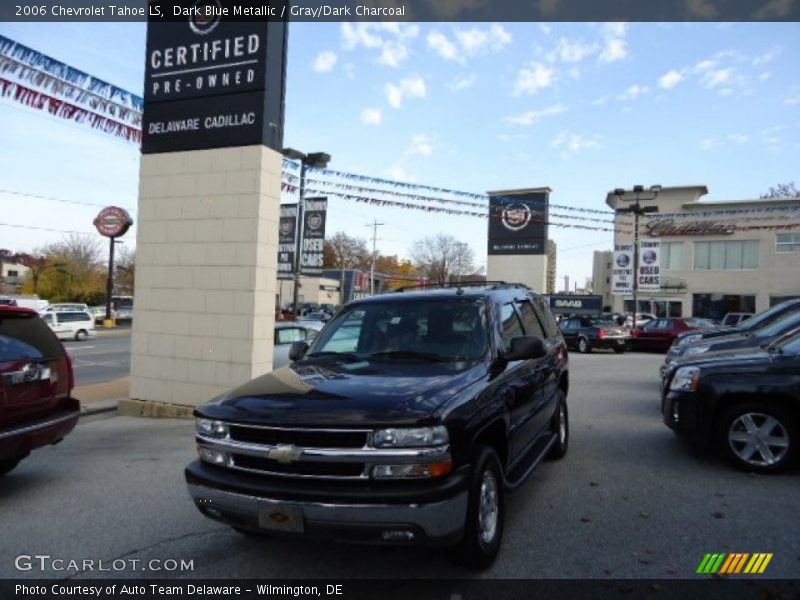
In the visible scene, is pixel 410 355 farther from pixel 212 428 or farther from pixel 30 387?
pixel 30 387

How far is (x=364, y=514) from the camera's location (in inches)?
120

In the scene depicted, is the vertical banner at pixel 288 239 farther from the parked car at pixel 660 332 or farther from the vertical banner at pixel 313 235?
the parked car at pixel 660 332

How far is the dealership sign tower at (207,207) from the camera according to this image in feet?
28.5

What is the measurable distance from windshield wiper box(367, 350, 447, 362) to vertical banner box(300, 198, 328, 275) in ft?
40.8

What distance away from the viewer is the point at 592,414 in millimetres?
8789

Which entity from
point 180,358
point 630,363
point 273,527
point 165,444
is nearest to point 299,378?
point 273,527

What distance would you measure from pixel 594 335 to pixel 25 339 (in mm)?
20884

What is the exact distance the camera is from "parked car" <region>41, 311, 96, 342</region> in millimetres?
31266

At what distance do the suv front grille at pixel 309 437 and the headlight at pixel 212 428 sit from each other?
18cm

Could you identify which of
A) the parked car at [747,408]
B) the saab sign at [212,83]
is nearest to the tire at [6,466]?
the saab sign at [212,83]

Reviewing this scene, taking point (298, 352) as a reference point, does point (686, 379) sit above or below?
below

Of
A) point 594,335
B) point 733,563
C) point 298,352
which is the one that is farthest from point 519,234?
point 733,563

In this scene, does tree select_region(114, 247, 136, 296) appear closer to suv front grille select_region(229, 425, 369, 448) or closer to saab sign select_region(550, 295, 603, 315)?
saab sign select_region(550, 295, 603, 315)

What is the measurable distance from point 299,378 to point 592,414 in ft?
20.1
